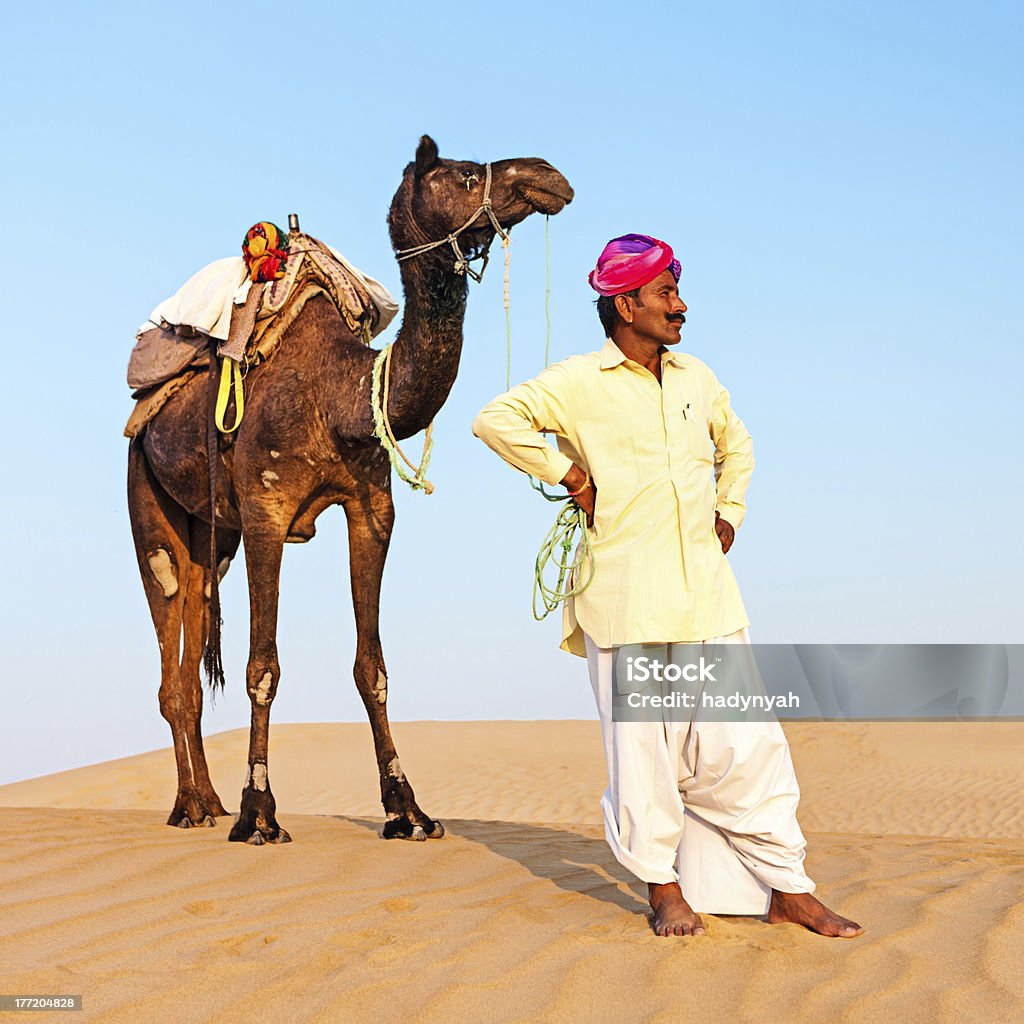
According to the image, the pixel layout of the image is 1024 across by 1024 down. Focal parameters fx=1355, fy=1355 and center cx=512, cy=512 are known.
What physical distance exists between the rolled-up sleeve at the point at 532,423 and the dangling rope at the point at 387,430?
7.35 ft

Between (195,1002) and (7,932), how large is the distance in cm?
126

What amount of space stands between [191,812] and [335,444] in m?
2.60

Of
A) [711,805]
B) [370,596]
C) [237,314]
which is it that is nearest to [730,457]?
[711,805]

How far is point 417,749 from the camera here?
1095 inches

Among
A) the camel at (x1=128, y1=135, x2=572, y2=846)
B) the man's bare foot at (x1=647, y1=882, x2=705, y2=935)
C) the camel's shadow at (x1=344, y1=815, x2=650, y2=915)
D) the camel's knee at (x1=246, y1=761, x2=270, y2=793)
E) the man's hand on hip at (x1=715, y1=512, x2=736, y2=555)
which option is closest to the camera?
the man's bare foot at (x1=647, y1=882, x2=705, y2=935)

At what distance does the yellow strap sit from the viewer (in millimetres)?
7699

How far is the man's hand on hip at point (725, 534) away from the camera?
16.3 ft

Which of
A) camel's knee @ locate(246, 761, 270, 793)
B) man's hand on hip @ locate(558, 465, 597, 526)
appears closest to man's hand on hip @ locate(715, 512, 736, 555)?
man's hand on hip @ locate(558, 465, 597, 526)

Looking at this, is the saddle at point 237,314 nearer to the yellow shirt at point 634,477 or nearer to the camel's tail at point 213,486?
the camel's tail at point 213,486

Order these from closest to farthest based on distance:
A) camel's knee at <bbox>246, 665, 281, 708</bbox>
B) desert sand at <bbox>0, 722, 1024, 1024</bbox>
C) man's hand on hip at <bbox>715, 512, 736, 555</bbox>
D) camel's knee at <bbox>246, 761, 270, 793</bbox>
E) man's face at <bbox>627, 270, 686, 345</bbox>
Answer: desert sand at <bbox>0, 722, 1024, 1024</bbox>, man's face at <bbox>627, 270, 686, 345</bbox>, man's hand on hip at <bbox>715, 512, 736, 555</bbox>, camel's knee at <bbox>246, 761, 270, 793</bbox>, camel's knee at <bbox>246, 665, 281, 708</bbox>

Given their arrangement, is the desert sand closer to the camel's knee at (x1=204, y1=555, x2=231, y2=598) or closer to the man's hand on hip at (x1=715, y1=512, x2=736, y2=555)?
the man's hand on hip at (x1=715, y1=512, x2=736, y2=555)

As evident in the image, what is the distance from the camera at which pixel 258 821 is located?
6949mm

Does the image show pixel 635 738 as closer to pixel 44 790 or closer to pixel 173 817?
pixel 173 817

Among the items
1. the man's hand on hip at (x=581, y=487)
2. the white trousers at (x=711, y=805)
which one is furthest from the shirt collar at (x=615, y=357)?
the white trousers at (x=711, y=805)
